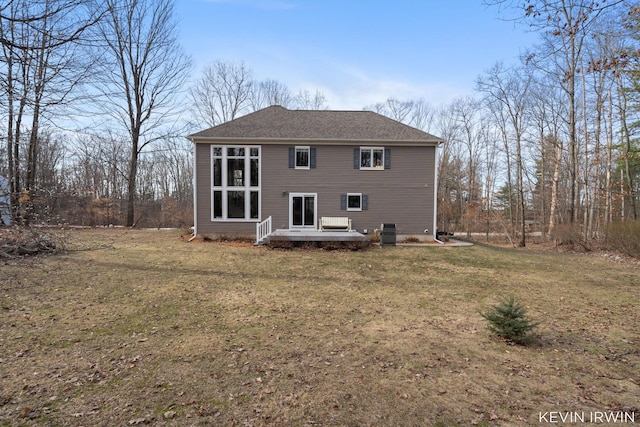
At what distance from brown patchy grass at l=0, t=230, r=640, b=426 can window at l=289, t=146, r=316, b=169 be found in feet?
26.0

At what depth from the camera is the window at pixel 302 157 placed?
14.9 m

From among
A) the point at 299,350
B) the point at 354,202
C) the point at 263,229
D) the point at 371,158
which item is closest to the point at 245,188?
the point at 263,229

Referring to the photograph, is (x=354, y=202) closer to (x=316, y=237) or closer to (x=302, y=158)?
(x=302, y=158)

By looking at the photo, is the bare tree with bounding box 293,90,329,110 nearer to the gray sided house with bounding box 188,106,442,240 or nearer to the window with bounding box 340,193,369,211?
the gray sided house with bounding box 188,106,442,240

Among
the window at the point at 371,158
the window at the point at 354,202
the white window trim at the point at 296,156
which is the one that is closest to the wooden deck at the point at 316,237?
the window at the point at 354,202

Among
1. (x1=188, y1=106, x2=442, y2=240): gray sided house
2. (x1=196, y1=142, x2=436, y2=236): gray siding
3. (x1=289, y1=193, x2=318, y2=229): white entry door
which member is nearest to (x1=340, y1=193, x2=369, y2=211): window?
(x1=188, y1=106, x2=442, y2=240): gray sided house

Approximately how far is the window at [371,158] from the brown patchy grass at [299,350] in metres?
7.90

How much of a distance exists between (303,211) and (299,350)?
11120mm

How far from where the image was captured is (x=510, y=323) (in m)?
4.26

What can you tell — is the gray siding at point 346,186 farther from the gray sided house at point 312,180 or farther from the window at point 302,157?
the window at point 302,157

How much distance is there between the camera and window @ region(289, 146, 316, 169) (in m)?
14.9

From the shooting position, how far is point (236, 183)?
1484cm

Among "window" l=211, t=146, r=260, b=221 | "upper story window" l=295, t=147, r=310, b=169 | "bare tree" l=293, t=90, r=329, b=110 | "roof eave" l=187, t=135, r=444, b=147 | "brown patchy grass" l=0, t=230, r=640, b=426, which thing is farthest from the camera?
"bare tree" l=293, t=90, r=329, b=110

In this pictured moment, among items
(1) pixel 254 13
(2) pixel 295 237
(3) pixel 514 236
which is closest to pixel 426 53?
(1) pixel 254 13
